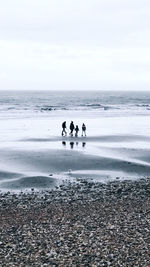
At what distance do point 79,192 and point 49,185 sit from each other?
8.55 feet

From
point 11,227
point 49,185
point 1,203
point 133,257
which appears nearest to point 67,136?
point 49,185

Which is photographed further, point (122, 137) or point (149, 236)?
point (122, 137)

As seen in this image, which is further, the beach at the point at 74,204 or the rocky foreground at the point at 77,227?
the beach at the point at 74,204

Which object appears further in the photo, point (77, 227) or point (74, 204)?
point (74, 204)

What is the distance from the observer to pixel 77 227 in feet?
49.2

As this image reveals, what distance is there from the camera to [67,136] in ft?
140

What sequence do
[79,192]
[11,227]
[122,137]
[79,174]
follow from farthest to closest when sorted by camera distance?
[122,137]
[79,174]
[79,192]
[11,227]

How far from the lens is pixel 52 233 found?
14.4m

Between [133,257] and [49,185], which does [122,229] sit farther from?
[49,185]

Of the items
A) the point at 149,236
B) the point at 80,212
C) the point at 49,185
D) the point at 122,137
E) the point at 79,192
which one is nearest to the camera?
the point at 149,236

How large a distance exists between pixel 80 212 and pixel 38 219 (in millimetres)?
2074

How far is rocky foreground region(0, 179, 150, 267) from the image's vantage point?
12.2 m

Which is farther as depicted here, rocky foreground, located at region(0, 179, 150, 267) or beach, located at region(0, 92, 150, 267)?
beach, located at region(0, 92, 150, 267)

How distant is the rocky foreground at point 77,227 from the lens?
12250mm
